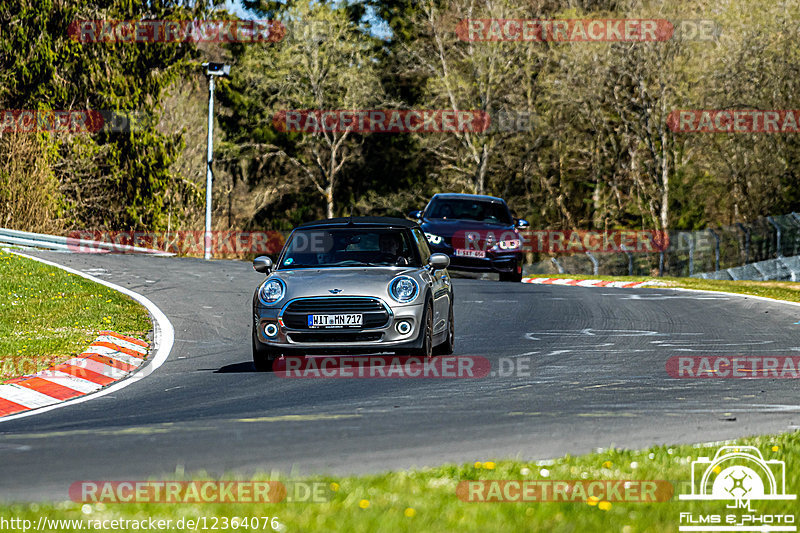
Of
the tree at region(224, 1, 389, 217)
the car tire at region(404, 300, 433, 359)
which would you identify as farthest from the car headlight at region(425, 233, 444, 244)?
the tree at region(224, 1, 389, 217)

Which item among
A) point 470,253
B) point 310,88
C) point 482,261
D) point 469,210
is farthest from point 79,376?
point 310,88

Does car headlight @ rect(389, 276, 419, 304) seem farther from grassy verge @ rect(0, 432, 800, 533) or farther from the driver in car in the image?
grassy verge @ rect(0, 432, 800, 533)

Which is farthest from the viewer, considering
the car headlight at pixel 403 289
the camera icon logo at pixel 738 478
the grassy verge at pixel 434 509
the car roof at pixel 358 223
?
the car roof at pixel 358 223

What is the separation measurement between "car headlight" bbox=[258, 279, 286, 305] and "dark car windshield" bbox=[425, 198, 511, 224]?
525 inches

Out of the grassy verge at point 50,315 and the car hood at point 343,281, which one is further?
the grassy verge at point 50,315

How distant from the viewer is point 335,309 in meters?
11.6

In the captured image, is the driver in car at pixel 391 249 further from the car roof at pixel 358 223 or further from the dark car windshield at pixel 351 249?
the car roof at pixel 358 223

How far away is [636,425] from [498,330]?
7370 millimetres

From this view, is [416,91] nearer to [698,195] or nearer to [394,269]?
[698,195]

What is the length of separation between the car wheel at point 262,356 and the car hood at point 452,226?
11957 millimetres

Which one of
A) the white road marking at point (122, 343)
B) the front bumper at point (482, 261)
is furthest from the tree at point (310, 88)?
the white road marking at point (122, 343)

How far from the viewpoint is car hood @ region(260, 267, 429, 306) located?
1163cm

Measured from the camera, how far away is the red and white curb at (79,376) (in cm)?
1080

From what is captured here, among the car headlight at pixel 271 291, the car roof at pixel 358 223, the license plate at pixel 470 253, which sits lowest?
the car headlight at pixel 271 291
